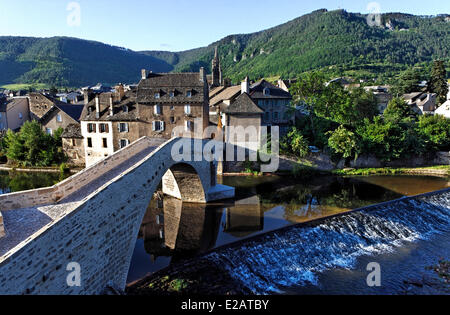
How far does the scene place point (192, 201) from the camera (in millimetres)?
28344

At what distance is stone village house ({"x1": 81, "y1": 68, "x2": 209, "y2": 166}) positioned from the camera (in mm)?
32812

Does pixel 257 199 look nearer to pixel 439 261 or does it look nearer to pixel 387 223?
pixel 387 223

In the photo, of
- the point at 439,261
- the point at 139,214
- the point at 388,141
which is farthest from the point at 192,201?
the point at 388,141

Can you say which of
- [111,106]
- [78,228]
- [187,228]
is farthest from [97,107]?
[78,228]

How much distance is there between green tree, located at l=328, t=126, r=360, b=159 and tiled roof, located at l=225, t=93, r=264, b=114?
10.5 m

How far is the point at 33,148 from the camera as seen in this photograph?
41.1 meters

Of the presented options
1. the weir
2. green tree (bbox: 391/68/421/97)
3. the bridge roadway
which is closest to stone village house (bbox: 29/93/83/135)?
the bridge roadway

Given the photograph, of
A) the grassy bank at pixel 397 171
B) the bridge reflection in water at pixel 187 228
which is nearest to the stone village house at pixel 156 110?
the bridge reflection in water at pixel 187 228

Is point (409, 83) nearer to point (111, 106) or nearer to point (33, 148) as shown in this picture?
point (111, 106)

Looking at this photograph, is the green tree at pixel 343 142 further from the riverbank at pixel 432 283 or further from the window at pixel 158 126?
the riverbank at pixel 432 283

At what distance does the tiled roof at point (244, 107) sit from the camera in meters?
38.1

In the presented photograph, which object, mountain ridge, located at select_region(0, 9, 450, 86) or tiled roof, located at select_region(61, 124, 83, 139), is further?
mountain ridge, located at select_region(0, 9, 450, 86)

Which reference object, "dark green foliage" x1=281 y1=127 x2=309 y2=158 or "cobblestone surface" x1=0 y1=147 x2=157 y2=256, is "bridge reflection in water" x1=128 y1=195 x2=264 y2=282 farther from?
"dark green foliage" x1=281 y1=127 x2=309 y2=158

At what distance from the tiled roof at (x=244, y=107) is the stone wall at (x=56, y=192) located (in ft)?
71.9
